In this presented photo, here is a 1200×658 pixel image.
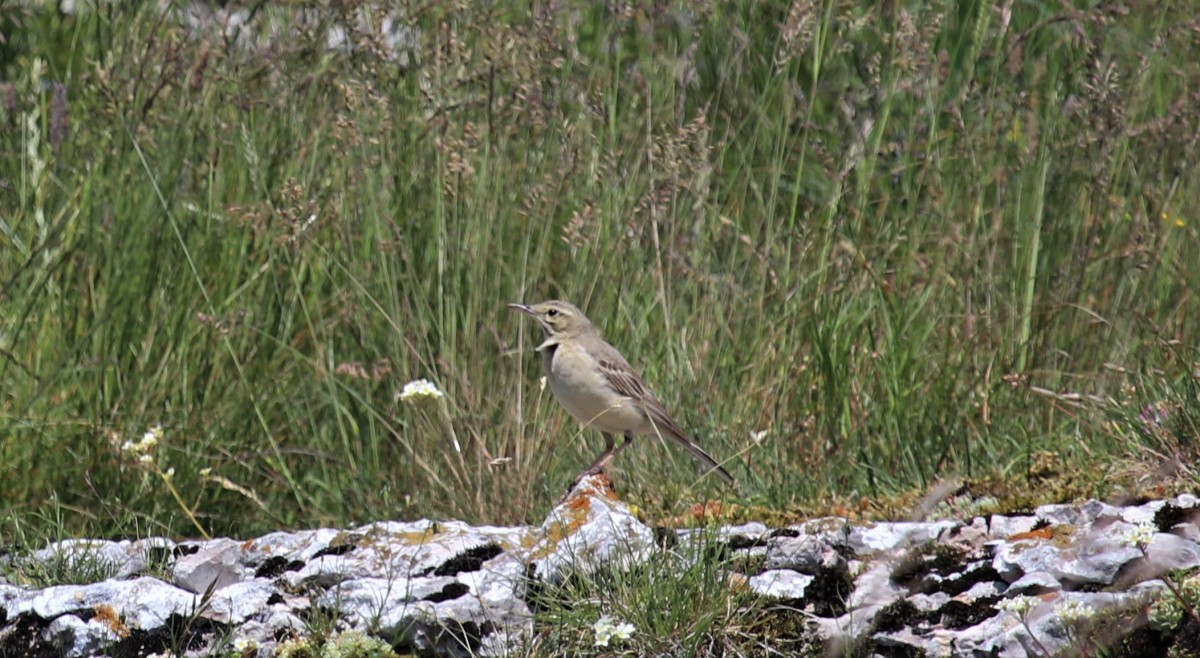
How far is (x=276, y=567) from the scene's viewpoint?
427 cm

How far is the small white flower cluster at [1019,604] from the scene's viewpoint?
10.9 ft

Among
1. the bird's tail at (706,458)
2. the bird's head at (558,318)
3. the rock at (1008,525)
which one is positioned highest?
the rock at (1008,525)

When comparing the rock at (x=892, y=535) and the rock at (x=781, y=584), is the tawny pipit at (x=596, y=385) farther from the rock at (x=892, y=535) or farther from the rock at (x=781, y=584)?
the rock at (x=781, y=584)

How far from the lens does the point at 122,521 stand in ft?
17.1

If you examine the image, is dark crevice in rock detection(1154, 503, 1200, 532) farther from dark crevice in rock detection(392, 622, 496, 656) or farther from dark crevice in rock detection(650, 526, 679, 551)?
dark crevice in rock detection(392, 622, 496, 656)

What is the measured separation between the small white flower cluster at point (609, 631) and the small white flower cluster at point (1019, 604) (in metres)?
0.81

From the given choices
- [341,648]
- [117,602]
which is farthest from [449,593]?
[117,602]

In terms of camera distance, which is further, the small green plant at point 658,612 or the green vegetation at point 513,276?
the green vegetation at point 513,276

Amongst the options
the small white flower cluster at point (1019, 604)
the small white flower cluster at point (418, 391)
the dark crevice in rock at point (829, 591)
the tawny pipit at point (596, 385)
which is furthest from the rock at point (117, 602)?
the small white flower cluster at point (1019, 604)

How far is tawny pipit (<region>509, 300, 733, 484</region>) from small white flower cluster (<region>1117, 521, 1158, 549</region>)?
1.74 meters

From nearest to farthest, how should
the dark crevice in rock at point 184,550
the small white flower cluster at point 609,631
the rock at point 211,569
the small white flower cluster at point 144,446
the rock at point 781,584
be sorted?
the small white flower cluster at point 609,631 → the rock at point 781,584 → the rock at point 211,569 → the dark crevice in rock at point 184,550 → the small white flower cluster at point 144,446

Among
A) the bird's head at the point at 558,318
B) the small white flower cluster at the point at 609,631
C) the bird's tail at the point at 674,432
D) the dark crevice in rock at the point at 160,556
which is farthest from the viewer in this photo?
the bird's head at the point at 558,318

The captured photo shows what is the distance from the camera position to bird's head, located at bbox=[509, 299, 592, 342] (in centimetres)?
563

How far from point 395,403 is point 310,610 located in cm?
178
